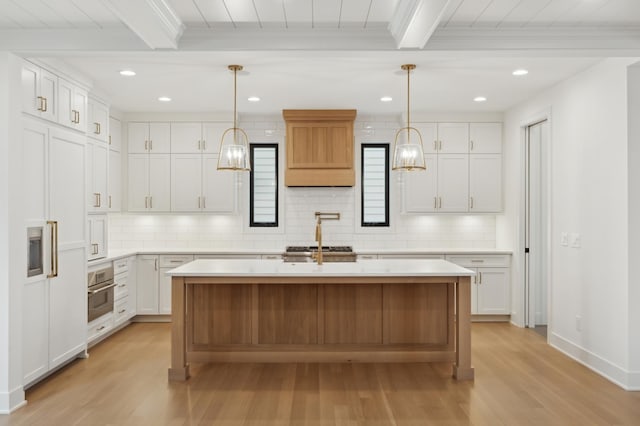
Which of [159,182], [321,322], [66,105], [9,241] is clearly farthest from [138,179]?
[321,322]

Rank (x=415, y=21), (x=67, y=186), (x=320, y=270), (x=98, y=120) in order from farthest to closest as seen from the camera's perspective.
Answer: (x=98, y=120), (x=67, y=186), (x=320, y=270), (x=415, y=21)

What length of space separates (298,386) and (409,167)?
2.01 meters

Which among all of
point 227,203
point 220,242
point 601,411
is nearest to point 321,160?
point 227,203

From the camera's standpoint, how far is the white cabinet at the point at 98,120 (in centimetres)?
527

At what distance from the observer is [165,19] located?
3.18 meters

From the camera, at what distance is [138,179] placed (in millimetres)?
6535

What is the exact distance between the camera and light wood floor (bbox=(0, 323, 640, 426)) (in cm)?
335

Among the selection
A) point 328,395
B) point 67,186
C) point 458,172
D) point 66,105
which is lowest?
point 328,395

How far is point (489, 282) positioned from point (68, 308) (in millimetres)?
4800

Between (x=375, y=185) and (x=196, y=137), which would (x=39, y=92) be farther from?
(x=375, y=185)

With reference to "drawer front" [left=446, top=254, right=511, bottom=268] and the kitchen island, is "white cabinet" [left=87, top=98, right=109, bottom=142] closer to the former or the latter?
the kitchen island

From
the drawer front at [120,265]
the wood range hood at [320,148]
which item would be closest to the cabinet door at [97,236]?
the drawer front at [120,265]

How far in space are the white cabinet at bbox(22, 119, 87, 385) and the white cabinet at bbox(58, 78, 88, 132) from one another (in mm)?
106

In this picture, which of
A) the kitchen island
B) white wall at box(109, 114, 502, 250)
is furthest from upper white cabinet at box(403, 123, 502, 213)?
the kitchen island
